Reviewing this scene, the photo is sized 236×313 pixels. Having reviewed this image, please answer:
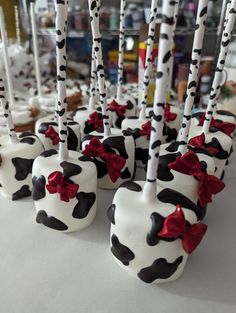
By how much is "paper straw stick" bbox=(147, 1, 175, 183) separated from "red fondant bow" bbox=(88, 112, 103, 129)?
315 mm

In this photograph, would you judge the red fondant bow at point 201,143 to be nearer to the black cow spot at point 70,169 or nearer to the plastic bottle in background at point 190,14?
the black cow spot at point 70,169

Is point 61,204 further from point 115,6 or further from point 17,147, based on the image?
point 115,6

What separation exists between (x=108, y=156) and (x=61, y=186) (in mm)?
120

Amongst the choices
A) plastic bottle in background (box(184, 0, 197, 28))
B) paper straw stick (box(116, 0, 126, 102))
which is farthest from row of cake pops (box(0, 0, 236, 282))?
plastic bottle in background (box(184, 0, 197, 28))

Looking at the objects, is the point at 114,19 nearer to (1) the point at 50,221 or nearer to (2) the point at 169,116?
(2) the point at 169,116

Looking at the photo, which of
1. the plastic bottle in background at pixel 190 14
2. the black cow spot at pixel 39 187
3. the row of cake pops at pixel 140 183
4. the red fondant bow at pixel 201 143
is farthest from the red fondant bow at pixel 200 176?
the plastic bottle in background at pixel 190 14

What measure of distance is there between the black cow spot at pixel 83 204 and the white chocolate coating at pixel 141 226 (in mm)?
90

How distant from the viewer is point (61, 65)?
44 cm

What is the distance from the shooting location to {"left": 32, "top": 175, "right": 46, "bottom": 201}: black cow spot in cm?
48

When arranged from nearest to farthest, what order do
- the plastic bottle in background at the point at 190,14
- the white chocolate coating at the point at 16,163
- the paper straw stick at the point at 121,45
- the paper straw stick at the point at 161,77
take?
the paper straw stick at the point at 161,77 → the white chocolate coating at the point at 16,163 → the paper straw stick at the point at 121,45 → the plastic bottle in background at the point at 190,14

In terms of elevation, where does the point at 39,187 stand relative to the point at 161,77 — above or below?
below

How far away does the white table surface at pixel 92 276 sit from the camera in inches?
16.0

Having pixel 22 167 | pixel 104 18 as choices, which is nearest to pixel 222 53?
pixel 22 167

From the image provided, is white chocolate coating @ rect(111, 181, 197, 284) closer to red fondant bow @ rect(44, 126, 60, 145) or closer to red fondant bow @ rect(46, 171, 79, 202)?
red fondant bow @ rect(46, 171, 79, 202)
